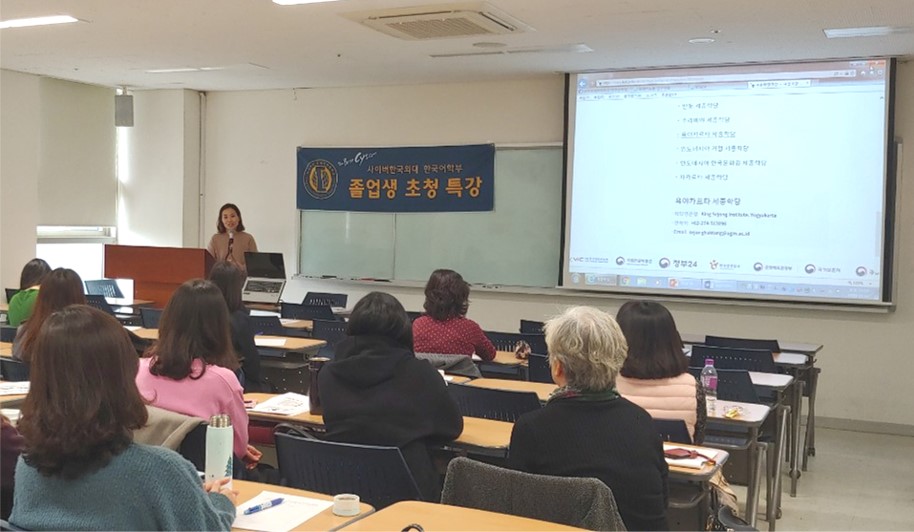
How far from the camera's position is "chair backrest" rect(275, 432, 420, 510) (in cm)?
258

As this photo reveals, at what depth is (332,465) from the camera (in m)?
2.64

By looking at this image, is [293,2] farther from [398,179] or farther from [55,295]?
[398,179]

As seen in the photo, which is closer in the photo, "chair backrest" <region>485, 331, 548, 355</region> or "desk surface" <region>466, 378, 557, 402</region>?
"desk surface" <region>466, 378, 557, 402</region>

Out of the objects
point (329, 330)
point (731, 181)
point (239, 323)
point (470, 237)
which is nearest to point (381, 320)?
point (239, 323)

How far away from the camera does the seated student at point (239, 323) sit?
4527mm

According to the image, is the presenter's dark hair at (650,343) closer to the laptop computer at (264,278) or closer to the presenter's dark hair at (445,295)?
the presenter's dark hair at (445,295)

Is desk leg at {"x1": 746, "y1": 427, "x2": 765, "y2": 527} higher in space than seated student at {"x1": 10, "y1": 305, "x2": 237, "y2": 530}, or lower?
lower

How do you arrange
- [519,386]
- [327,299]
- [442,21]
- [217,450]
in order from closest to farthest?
1. [217,450]
2. [519,386]
3. [442,21]
4. [327,299]

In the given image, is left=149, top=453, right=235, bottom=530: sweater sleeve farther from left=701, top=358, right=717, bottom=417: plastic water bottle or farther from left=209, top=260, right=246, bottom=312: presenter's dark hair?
left=209, top=260, right=246, bottom=312: presenter's dark hair

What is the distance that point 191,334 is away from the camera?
3.02 m

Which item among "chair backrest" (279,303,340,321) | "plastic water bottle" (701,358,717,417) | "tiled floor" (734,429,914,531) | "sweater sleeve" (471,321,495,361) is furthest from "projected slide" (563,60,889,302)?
"plastic water bottle" (701,358,717,417)

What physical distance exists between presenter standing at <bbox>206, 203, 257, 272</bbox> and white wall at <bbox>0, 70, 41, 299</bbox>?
6.10 ft

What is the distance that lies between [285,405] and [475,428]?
838 mm

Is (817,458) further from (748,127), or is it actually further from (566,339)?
(566,339)
